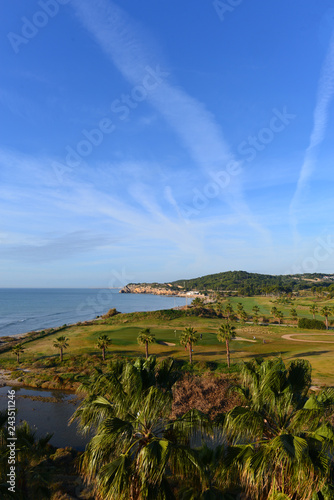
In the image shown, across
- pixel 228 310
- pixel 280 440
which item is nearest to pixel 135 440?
pixel 280 440

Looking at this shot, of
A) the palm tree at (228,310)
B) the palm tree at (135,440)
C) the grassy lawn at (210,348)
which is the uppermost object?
the palm tree at (135,440)

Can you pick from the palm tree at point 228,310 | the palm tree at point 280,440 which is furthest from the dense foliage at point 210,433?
the palm tree at point 228,310

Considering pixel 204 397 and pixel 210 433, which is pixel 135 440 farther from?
pixel 204 397

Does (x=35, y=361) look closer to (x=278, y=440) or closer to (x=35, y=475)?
(x=35, y=475)

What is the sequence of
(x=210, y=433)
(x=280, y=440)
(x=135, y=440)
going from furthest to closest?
(x=210, y=433) < (x=135, y=440) < (x=280, y=440)

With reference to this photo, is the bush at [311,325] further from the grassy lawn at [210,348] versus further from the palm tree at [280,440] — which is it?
the palm tree at [280,440]

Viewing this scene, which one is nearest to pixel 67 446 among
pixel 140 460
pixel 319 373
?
pixel 140 460
